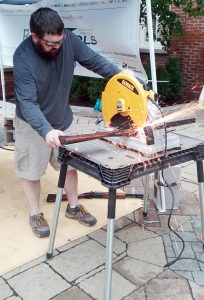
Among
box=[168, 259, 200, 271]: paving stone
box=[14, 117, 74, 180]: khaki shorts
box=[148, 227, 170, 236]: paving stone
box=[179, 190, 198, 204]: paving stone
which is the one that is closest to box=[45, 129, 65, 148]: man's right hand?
box=[14, 117, 74, 180]: khaki shorts

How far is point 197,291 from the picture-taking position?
2.61 meters

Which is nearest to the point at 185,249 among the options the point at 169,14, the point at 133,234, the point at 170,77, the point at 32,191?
the point at 133,234

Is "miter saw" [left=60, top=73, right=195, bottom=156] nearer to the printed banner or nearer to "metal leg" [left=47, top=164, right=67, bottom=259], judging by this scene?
"metal leg" [left=47, top=164, right=67, bottom=259]

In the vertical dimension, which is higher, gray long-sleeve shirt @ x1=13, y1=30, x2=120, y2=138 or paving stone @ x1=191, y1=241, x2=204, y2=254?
gray long-sleeve shirt @ x1=13, y1=30, x2=120, y2=138

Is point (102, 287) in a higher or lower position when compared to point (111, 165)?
lower

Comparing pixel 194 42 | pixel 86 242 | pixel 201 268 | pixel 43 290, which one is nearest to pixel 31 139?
pixel 86 242

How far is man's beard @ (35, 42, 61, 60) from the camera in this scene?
266 centimetres

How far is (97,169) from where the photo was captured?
7.54ft

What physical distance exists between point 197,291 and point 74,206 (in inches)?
54.6

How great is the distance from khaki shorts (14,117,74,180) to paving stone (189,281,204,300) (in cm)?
153

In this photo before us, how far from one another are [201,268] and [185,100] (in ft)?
23.7

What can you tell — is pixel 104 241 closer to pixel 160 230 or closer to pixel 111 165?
pixel 160 230

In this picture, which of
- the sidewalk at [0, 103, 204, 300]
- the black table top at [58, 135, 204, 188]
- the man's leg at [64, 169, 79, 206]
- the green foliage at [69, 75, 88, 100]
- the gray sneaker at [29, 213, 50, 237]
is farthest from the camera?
the green foliage at [69, 75, 88, 100]

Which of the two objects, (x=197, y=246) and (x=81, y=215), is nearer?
(x=197, y=246)
